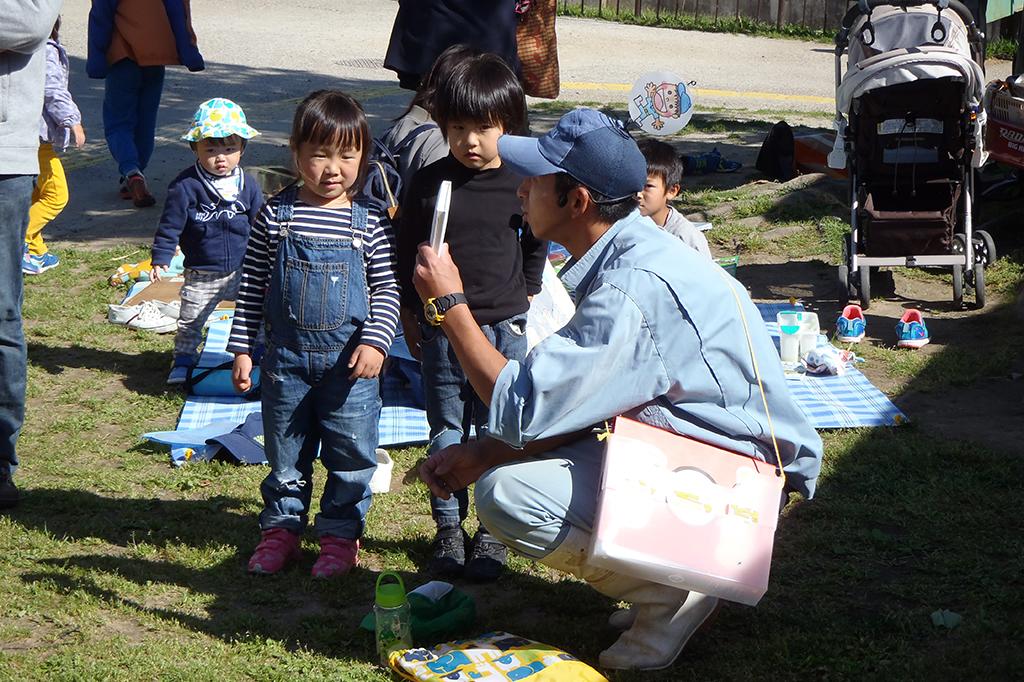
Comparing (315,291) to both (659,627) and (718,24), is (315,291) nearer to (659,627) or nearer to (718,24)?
(659,627)

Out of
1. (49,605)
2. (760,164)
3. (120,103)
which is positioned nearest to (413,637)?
(49,605)

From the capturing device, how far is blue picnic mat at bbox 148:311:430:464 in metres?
4.85

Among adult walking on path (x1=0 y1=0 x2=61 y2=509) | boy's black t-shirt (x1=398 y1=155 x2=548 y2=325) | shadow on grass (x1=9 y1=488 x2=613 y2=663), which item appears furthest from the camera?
adult walking on path (x1=0 y1=0 x2=61 y2=509)

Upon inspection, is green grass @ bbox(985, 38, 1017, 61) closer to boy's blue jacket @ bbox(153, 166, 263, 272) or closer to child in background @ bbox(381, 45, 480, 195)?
boy's blue jacket @ bbox(153, 166, 263, 272)

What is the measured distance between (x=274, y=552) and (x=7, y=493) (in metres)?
1.11

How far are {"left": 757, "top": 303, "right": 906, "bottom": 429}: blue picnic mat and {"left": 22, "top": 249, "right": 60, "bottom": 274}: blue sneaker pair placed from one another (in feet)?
14.5

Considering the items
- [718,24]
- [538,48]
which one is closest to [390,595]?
[538,48]

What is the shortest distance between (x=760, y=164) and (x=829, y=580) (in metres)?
6.40

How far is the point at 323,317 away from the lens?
363cm

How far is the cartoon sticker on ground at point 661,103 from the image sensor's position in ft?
22.3

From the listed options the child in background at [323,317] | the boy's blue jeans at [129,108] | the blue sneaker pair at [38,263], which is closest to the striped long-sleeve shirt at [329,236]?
the child in background at [323,317]

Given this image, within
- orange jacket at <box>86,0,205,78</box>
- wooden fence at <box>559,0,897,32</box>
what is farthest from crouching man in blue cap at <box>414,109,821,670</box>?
wooden fence at <box>559,0,897,32</box>

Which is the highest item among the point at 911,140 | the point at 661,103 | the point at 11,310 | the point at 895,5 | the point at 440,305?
the point at 895,5

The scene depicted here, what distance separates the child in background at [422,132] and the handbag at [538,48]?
5.67 ft
